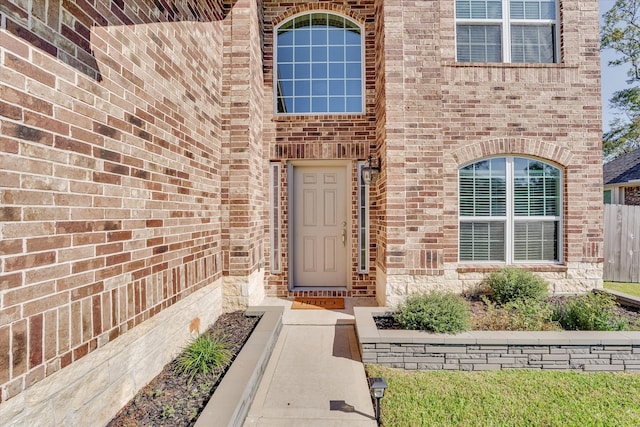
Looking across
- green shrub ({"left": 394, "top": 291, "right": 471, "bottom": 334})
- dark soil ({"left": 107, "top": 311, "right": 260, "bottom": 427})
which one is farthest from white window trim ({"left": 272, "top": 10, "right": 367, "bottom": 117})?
dark soil ({"left": 107, "top": 311, "right": 260, "bottom": 427})

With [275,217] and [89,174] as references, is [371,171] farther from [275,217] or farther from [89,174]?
[89,174]

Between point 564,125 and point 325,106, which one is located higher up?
point 325,106

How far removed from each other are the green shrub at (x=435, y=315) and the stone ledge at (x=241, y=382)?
1.55 m

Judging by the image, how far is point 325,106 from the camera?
522 cm

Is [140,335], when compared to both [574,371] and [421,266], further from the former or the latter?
[574,371]

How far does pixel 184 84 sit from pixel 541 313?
477 cm

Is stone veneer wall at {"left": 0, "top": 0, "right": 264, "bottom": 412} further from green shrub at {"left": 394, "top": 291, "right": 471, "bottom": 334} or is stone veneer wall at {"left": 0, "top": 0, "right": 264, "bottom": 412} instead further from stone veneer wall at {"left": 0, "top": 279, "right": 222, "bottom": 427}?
green shrub at {"left": 394, "top": 291, "right": 471, "bottom": 334}

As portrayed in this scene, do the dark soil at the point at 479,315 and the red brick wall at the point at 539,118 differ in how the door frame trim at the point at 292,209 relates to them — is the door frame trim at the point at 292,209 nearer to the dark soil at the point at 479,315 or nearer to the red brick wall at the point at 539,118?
the red brick wall at the point at 539,118

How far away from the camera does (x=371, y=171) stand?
15.3 feet

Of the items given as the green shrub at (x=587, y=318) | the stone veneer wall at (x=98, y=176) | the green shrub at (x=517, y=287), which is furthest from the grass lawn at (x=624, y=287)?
the stone veneer wall at (x=98, y=176)

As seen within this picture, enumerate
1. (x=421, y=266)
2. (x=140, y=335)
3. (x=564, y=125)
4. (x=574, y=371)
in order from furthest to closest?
(x=564, y=125) → (x=421, y=266) → (x=574, y=371) → (x=140, y=335)

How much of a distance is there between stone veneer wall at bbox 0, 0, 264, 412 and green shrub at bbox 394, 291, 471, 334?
7.86 ft

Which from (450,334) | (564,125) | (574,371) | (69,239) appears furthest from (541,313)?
(69,239)

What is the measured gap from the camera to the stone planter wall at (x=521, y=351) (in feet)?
9.81
